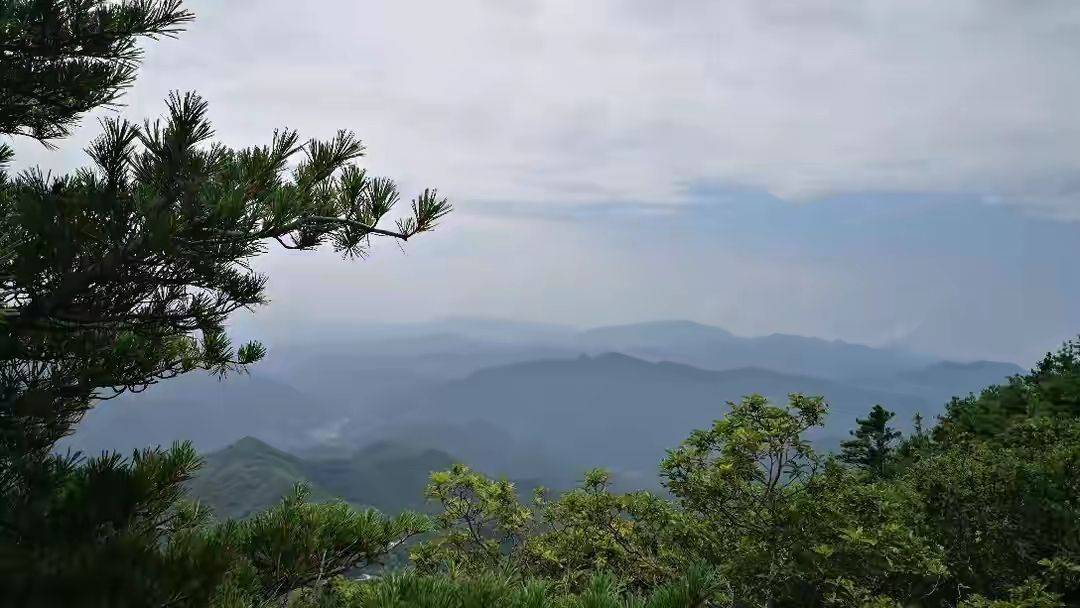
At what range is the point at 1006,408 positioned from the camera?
11.7 metres

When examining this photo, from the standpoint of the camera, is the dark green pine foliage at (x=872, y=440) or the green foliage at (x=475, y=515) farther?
the dark green pine foliage at (x=872, y=440)

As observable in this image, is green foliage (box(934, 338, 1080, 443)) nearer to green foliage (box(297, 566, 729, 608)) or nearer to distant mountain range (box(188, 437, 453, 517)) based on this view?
green foliage (box(297, 566, 729, 608))

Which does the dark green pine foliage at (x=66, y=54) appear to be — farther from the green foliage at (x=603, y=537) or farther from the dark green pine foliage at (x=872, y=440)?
the dark green pine foliage at (x=872, y=440)

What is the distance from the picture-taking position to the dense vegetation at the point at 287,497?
344cm

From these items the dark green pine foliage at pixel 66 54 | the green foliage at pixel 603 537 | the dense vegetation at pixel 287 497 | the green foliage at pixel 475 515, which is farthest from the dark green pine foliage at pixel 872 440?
the dark green pine foliage at pixel 66 54

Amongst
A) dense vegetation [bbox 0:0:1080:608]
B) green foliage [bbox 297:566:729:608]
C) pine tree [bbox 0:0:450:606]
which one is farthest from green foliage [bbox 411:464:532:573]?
green foliage [bbox 297:566:729:608]

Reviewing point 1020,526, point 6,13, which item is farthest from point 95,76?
point 1020,526

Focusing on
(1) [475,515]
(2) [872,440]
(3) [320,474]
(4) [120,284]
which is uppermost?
(4) [120,284]

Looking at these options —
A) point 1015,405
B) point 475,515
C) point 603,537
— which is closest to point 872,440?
point 1015,405

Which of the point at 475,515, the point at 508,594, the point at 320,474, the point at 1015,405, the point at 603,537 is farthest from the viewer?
the point at 320,474

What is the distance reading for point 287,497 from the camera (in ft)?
17.2

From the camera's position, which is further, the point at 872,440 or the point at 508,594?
the point at 872,440

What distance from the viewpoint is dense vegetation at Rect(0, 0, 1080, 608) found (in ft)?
11.3

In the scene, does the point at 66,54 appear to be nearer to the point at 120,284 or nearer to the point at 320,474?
the point at 120,284
